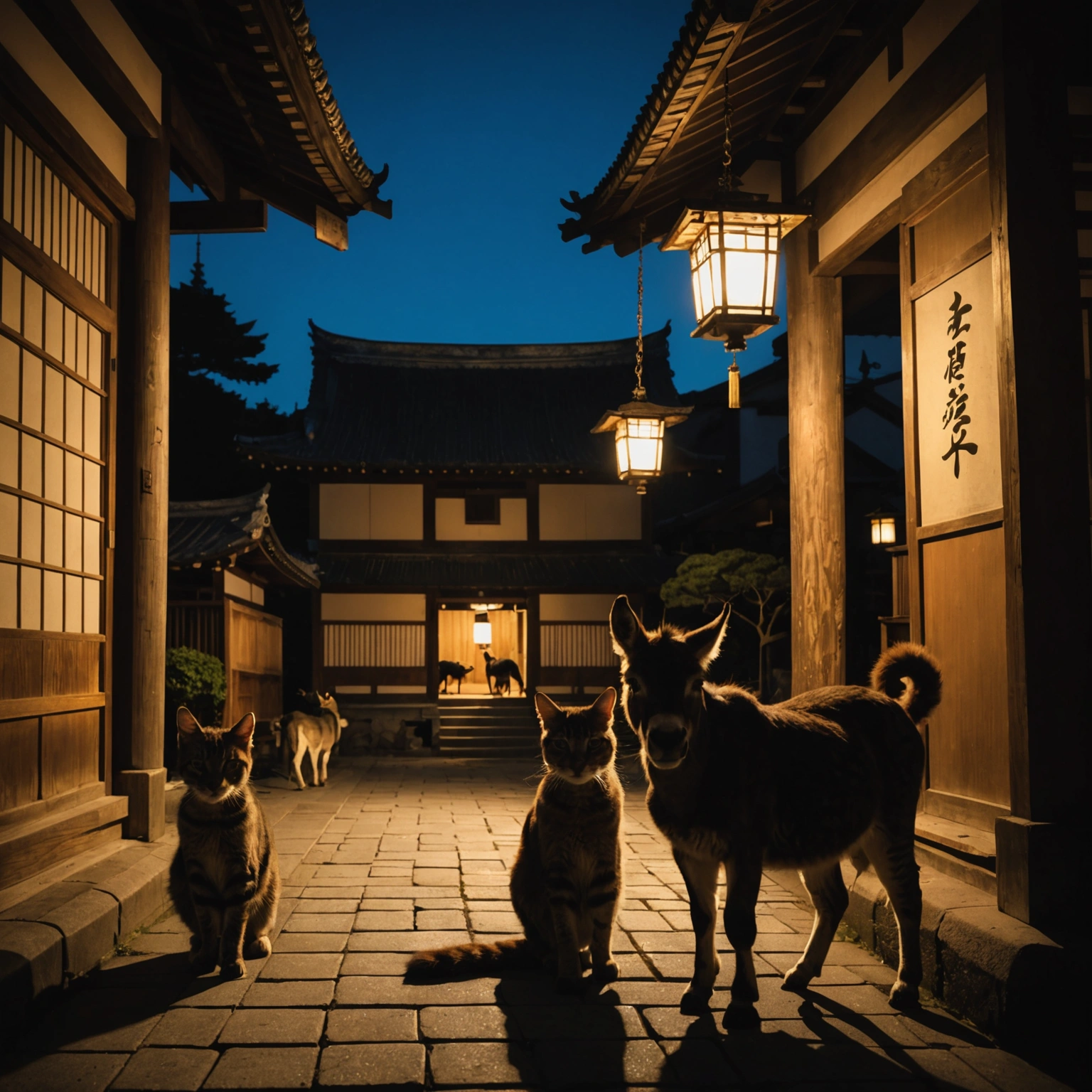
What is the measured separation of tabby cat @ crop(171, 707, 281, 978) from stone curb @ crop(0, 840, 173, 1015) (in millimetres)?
470

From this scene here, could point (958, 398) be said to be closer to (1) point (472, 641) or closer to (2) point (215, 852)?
(2) point (215, 852)

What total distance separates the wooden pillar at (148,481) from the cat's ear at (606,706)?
3.87 meters

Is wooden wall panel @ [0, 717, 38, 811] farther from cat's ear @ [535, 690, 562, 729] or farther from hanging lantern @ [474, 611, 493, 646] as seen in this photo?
hanging lantern @ [474, 611, 493, 646]

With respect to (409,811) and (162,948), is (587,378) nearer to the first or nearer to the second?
(409,811)

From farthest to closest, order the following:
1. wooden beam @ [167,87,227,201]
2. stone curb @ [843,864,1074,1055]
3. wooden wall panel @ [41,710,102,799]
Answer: wooden beam @ [167,87,227,201], wooden wall panel @ [41,710,102,799], stone curb @ [843,864,1074,1055]

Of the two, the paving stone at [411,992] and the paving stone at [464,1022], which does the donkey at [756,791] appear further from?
the paving stone at [411,992]

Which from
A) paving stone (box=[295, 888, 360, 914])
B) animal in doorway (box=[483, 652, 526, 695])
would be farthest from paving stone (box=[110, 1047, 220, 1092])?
animal in doorway (box=[483, 652, 526, 695])

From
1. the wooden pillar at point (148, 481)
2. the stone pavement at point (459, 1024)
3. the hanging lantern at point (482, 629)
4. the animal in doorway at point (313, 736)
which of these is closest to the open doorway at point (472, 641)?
the hanging lantern at point (482, 629)

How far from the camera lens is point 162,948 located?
17.5 feet

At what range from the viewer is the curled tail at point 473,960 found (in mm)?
4684

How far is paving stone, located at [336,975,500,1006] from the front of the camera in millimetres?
4367

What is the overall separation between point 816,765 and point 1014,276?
7.85 ft

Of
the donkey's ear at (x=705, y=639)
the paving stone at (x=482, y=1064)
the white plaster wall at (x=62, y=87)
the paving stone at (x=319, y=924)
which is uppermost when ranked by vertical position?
the white plaster wall at (x=62, y=87)

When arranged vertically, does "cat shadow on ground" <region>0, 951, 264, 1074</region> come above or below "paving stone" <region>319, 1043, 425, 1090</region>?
below
